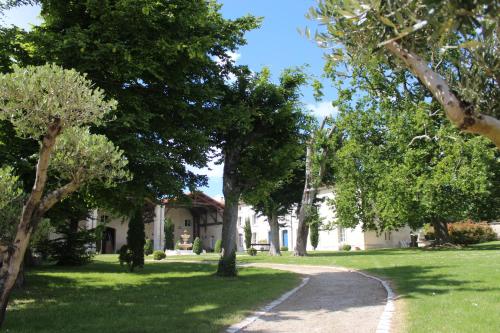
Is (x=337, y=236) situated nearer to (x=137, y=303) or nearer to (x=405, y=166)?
(x=405, y=166)

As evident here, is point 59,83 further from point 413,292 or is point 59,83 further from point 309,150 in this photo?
point 309,150

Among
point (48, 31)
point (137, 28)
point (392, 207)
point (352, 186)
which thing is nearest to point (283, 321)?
point (137, 28)

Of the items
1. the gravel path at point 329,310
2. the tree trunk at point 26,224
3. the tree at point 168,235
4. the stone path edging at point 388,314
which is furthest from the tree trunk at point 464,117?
the tree at point 168,235

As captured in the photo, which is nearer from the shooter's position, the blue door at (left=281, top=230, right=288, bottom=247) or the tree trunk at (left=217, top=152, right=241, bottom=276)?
the tree trunk at (left=217, top=152, right=241, bottom=276)

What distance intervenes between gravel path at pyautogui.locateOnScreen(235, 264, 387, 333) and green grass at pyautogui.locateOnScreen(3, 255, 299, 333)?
63cm

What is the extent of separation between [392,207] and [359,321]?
2359 cm

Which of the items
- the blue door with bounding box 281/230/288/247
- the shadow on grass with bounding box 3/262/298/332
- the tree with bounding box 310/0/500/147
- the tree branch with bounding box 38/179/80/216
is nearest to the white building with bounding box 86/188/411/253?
the blue door with bounding box 281/230/288/247

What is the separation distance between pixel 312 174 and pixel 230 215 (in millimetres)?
18015

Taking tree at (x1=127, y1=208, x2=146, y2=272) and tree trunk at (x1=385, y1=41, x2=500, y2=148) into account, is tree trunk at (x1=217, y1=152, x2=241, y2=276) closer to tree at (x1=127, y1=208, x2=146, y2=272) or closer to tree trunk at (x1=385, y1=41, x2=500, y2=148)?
tree at (x1=127, y1=208, x2=146, y2=272)

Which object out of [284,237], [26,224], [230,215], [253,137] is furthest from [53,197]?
[284,237]

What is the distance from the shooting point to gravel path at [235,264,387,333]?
794cm

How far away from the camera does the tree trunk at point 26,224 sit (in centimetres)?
722

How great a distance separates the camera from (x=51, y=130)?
7172 millimetres

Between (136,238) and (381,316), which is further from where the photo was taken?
(136,238)
